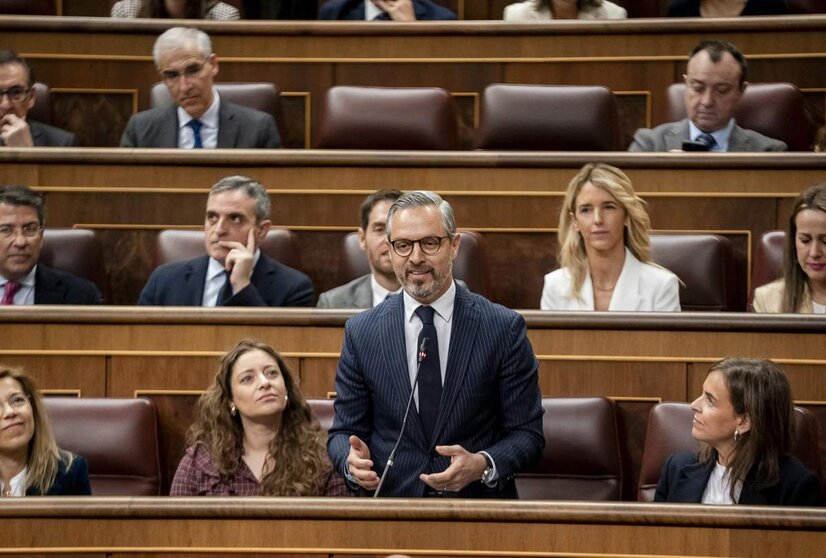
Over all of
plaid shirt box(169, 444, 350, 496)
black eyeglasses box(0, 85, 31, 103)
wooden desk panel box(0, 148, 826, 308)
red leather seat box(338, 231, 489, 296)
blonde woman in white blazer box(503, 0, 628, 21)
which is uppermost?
blonde woman in white blazer box(503, 0, 628, 21)

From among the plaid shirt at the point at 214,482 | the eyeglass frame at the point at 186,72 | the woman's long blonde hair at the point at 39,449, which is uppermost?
the eyeglass frame at the point at 186,72

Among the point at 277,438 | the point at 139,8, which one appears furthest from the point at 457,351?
the point at 139,8

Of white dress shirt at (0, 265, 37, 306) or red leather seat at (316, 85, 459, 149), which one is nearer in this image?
white dress shirt at (0, 265, 37, 306)

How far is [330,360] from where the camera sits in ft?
5.29

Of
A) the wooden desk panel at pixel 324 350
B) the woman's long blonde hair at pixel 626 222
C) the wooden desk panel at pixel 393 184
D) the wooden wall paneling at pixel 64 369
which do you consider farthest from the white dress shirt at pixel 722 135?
the wooden wall paneling at pixel 64 369

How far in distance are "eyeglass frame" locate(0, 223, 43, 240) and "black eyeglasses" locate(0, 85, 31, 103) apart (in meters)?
0.37

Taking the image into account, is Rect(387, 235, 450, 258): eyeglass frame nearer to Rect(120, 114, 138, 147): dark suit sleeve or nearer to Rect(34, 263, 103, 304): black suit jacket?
Rect(34, 263, 103, 304): black suit jacket

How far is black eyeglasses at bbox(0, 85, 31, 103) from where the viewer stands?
2078 millimetres

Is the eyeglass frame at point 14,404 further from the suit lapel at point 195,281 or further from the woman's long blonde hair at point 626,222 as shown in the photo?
the woman's long blonde hair at point 626,222

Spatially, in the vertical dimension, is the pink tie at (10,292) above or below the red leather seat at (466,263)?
below

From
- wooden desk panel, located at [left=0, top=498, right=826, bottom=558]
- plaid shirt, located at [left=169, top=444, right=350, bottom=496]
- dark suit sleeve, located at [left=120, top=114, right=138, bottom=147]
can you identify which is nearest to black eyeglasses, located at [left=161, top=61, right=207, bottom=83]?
dark suit sleeve, located at [left=120, top=114, right=138, bottom=147]

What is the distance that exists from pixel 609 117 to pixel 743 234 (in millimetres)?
308

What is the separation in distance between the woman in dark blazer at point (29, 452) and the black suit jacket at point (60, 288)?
359 mm

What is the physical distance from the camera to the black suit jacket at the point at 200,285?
1.78 metres
